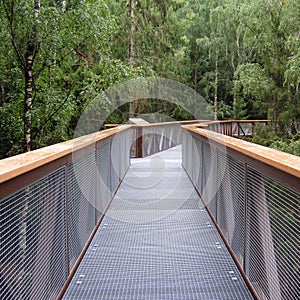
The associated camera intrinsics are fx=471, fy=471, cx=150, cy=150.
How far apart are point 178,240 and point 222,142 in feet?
3.76

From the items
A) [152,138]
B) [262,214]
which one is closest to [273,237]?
[262,214]

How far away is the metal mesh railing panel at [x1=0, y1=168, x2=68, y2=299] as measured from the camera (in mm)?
2041

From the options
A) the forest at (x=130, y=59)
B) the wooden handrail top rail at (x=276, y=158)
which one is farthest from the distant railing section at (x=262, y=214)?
the forest at (x=130, y=59)

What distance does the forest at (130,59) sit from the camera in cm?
835

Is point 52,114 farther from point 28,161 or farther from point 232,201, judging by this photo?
point 28,161

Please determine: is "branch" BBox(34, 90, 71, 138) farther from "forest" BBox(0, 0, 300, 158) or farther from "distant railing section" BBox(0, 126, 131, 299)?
"distant railing section" BBox(0, 126, 131, 299)

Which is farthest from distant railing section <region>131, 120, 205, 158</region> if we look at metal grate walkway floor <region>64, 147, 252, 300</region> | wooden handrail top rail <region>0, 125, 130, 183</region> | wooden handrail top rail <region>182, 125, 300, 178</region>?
wooden handrail top rail <region>182, 125, 300, 178</region>

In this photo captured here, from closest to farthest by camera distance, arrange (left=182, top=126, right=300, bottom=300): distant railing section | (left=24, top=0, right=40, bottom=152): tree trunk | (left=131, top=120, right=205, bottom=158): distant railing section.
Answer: (left=182, top=126, right=300, bottom=300): distant railing section → (left=24, top=0, right=40, bottom=152): tree trunk → (left=131, top=120, right=205, bottom=158): distant railing section

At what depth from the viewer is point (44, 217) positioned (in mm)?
2664

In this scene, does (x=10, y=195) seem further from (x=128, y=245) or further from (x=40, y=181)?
(x=128, y=245)

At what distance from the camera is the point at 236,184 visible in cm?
370

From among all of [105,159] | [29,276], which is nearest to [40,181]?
[29,276]

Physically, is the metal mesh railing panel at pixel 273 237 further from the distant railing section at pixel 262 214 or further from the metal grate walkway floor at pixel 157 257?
the metal grate walkway floor at pixel 157 257

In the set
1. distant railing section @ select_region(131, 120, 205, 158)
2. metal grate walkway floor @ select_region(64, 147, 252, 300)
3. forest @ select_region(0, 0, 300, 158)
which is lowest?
metal grate walkway floor @ select_region(64, 147, 252, 300)
